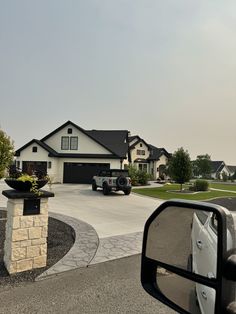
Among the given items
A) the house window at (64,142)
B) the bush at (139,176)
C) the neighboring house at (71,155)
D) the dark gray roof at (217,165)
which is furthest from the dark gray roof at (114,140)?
the dark gray roof at (217,165)

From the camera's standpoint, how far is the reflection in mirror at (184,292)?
1316 millimetres

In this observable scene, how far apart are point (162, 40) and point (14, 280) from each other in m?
12.0

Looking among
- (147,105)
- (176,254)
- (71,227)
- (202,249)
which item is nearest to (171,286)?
(176,254)

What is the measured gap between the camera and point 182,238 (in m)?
1.69

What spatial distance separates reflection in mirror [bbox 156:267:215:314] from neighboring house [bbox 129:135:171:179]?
39.6 m

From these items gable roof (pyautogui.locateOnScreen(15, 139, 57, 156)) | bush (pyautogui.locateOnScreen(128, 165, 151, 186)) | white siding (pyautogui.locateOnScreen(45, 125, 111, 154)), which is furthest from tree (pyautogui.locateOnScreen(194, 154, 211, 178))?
gable roof (pyautogui.locateOnScreen(15, 139, 57, 156))

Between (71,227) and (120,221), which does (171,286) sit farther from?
(120,221)

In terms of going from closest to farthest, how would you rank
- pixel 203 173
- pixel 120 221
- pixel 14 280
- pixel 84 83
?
pixel 14 280 → pixel 120 221 → pixel 84 83 → pixel 203 173

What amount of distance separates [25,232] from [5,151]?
19.8 ft

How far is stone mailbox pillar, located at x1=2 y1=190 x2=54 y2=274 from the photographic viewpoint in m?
4.97

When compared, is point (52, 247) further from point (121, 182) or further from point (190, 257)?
point (121, 182)

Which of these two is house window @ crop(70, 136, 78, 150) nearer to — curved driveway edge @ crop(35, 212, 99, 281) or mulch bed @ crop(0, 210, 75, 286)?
mulch bed @ crop(0, 210, 75, 286)

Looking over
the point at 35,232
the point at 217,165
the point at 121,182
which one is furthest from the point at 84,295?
the point at 217,165

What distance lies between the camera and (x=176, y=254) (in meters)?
1.52
